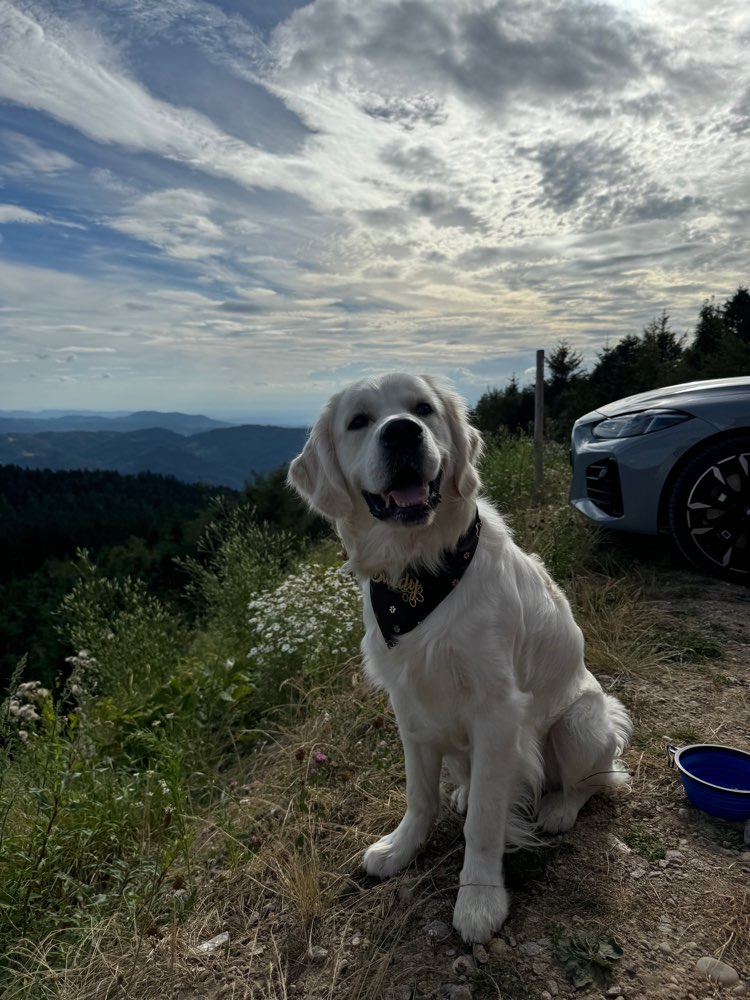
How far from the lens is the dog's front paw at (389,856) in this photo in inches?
88.2

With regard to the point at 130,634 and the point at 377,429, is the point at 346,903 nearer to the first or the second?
the point at 377,429

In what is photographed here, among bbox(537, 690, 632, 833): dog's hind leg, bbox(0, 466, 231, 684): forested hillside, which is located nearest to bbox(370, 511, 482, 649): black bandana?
bbox(537, 690, 632, 833): dog's hind leg

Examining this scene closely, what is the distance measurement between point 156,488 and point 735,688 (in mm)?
42691

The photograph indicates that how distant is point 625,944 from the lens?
1.78 meters

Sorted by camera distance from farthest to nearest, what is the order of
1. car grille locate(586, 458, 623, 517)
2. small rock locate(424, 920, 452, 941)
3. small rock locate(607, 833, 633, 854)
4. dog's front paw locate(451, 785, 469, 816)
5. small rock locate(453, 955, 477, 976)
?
car grille locate(586, 458, 623, 517), dog's front paw locate(451, 785, 469, 816), small rock locate(607, 833, 633, 854), small rock locate(424, 920, 452, 941), small rock locate(453, 955, 477, 976)

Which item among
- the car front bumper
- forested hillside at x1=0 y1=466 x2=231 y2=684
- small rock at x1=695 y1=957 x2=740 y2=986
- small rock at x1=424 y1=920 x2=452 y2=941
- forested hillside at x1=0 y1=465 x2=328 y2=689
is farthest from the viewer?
forested hillside at x1=0 y1=466 x2=231 y2=684

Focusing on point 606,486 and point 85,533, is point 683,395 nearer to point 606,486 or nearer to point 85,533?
point 606,486

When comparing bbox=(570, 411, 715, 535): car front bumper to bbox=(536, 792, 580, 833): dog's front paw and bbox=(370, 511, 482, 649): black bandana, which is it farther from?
bbox=(370, 511, 482, 649): black bandana

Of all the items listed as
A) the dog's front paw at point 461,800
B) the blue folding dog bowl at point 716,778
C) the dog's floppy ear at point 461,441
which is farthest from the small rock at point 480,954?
the dog's floppy ear at point 461,441

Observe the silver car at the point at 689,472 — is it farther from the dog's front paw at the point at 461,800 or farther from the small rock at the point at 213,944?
the small rock at the point at 213,944

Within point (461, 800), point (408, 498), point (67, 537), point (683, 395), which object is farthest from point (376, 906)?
point (67, 537)

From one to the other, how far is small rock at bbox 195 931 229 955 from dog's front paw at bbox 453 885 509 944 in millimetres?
803

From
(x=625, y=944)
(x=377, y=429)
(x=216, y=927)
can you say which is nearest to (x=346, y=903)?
(x=216, y=927)

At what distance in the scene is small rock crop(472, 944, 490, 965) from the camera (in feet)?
5.91
